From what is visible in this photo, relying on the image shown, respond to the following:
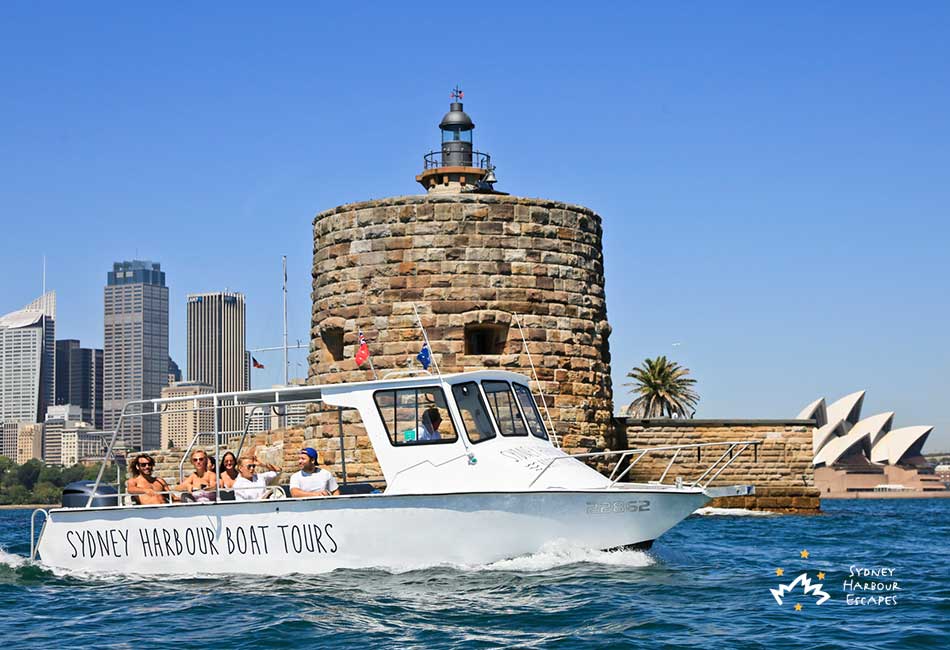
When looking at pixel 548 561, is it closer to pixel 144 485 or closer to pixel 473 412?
pixel 473 412

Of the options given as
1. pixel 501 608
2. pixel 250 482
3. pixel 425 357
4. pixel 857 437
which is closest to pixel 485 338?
pixel 425 357

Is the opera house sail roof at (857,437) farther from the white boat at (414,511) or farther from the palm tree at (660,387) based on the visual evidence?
the white boat at (414,511)

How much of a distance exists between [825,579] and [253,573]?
5847 mm

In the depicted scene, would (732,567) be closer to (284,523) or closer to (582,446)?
(284,523)

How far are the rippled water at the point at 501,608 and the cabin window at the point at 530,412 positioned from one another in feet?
6.50

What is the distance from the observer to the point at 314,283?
2545cm

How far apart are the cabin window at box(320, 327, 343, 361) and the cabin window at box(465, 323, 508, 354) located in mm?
2540

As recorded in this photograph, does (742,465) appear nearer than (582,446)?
No

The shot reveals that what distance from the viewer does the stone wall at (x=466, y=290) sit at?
23516 mm

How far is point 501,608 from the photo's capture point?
454 inches

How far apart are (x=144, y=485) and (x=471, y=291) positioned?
970 centimetres

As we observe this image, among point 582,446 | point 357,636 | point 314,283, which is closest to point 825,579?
point 357,636

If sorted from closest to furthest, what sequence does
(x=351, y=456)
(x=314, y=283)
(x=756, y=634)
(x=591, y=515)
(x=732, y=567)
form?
(x=756, y=634), (x=591, y=515), (x=732, y=567), (x=351, y=456), (x=314, y=283)

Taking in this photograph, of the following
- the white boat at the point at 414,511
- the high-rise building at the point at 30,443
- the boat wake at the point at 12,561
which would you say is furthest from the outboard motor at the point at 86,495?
the high-rise building at the point at 30,443
